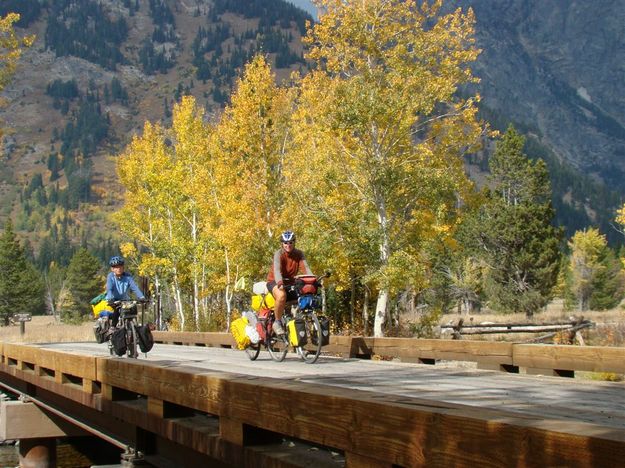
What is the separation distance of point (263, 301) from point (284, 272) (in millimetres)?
1002

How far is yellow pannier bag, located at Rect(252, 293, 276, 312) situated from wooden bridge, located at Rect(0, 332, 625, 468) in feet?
3.18

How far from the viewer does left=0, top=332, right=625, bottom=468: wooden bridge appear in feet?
12.3

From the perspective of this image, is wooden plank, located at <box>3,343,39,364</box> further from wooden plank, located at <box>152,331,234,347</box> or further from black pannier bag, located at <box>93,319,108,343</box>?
wooden plank, located at <box>152,331,234,347</box>

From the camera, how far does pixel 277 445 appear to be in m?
6.15

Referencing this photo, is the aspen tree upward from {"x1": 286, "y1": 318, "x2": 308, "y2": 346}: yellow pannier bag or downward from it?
upward

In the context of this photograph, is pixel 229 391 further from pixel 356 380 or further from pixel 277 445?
pixel 356 380

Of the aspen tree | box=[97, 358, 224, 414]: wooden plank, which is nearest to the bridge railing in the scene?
box=[97, 358, 224, 414]: wooden plank

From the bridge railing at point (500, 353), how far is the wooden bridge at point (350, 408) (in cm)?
2

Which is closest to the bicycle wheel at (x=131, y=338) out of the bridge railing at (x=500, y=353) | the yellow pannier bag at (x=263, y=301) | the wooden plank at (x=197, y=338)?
the yellow pannier bag at (x=263, y=301)

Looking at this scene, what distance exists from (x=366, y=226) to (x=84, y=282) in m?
84.2

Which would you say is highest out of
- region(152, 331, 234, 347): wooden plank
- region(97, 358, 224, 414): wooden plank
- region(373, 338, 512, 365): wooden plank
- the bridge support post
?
region(152, 331, 234, 347): wooden plank

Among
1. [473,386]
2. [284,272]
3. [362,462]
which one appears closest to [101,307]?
[284,272]

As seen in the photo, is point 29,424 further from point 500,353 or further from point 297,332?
point 500,353

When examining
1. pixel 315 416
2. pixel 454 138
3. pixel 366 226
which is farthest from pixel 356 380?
pixel 454 138
